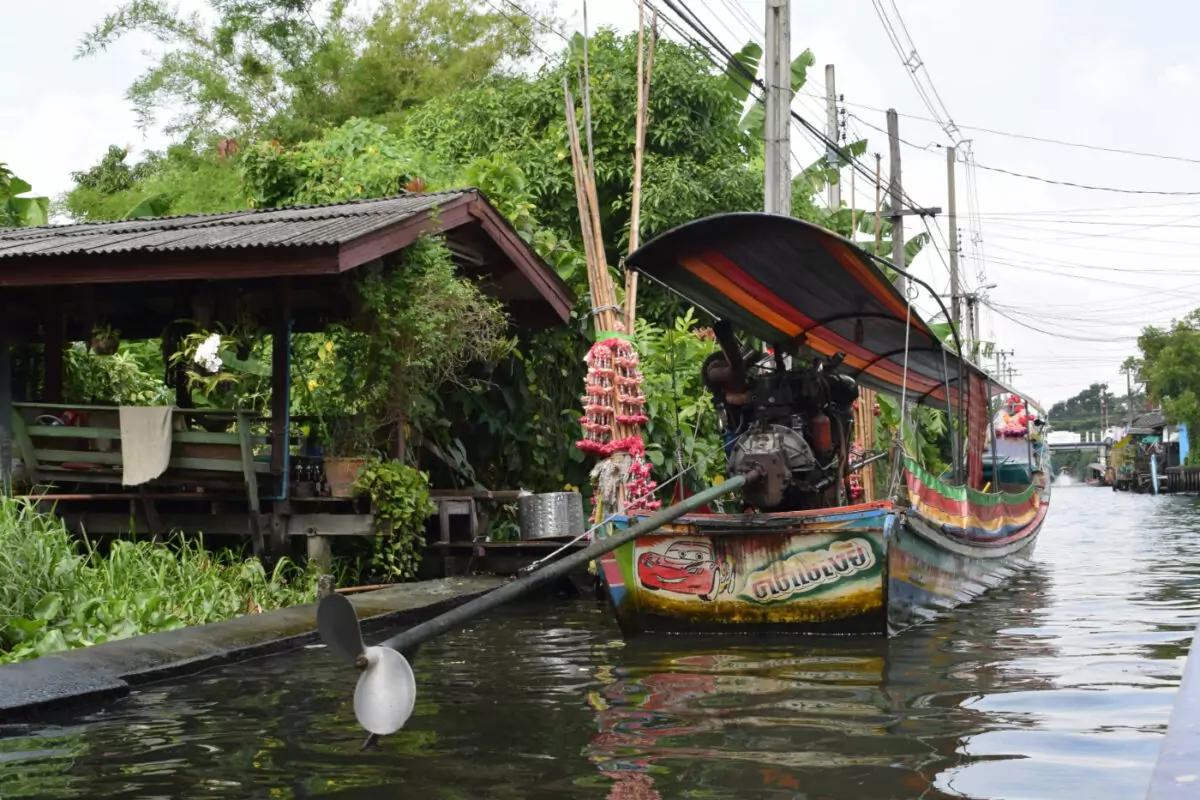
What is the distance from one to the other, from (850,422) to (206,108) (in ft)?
99.8

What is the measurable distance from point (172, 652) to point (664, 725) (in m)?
3.14

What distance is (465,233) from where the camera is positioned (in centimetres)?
1326

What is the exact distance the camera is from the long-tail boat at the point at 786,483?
9211mm

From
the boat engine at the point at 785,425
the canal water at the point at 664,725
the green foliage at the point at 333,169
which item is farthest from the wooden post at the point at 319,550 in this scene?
the green foliage at the point at 333,169

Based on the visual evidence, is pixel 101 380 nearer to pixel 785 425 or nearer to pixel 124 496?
pixel 124 496

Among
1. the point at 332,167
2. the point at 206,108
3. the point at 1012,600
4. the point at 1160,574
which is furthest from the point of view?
the point at 206,108

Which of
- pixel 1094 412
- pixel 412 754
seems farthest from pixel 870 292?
pixel 1094 412

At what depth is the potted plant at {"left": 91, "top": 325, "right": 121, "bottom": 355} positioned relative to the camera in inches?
488

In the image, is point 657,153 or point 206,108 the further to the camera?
point 206,108

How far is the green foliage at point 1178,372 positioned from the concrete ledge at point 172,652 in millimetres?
50111

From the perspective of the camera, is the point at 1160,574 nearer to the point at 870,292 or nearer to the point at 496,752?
the point at 870,292

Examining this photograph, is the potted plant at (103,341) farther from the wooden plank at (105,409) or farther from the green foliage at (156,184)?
the green foliage at (156,184)

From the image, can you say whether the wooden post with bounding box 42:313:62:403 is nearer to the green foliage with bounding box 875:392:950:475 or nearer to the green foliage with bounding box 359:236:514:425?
Answer: the green foliage with bounding box 359:236:514:425

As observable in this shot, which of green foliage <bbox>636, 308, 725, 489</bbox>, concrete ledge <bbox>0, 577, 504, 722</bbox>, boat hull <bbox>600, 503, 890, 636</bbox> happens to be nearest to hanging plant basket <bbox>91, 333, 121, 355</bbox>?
concrete ledge <bbox>0, 577, 504, 722</bbox>
